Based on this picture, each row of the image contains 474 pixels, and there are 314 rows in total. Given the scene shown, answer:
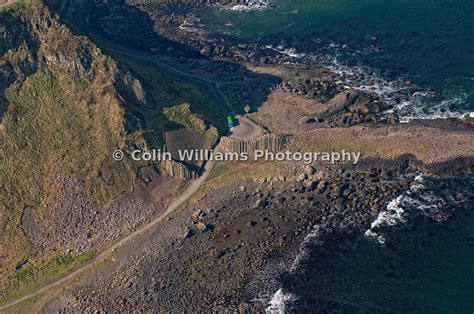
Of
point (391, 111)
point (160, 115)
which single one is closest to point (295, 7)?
point (391, 111)

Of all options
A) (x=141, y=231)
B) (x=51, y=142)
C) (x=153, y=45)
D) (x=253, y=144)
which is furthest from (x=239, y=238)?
(x=153, y=45)

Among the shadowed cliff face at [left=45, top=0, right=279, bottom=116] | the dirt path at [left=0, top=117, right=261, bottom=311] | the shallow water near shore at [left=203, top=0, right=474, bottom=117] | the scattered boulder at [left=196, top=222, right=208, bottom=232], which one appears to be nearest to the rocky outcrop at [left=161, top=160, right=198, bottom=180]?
the dirt path at [left=0, top=117, right=261, bottom=311]

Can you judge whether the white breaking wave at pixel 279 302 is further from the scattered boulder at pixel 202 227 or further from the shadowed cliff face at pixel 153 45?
the shadowed cliff face at pixel 153 45

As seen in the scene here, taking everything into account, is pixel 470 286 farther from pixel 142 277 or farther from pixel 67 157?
pixel 67 157

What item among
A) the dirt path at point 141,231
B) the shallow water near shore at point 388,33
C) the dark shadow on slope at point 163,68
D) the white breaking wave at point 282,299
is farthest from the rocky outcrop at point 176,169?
the shallow water near shore at point 388,33

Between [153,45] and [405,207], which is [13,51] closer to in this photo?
[153,45]
